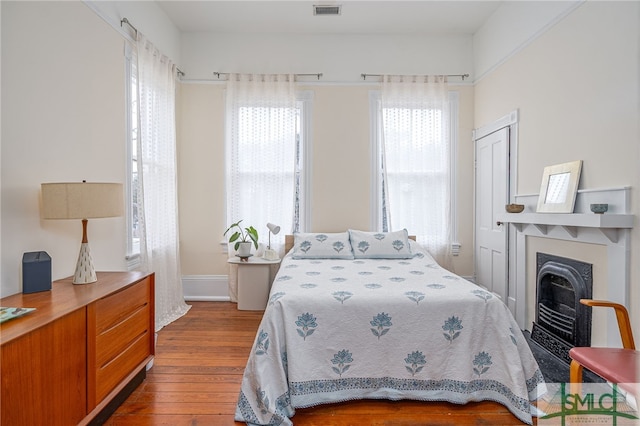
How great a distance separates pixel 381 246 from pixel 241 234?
1.65 m

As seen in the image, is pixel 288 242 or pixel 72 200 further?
pixel 288 242

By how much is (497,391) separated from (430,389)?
39 centimetres

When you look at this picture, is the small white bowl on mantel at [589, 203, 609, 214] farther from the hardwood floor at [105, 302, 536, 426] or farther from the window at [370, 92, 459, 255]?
the window at [370, 92, 459, 255]

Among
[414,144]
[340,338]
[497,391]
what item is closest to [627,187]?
[497,391]

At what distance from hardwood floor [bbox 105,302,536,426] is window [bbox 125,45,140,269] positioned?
0.93 m

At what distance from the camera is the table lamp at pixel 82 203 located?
71.1 inches

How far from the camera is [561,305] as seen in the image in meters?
2.66

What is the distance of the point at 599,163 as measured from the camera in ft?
7.33

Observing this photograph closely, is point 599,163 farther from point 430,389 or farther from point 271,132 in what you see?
point 271,132

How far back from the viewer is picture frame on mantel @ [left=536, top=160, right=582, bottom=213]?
240cm

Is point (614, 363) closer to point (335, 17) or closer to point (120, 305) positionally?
point (120, 305)

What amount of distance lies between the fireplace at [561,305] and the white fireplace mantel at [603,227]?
192 millimetres
